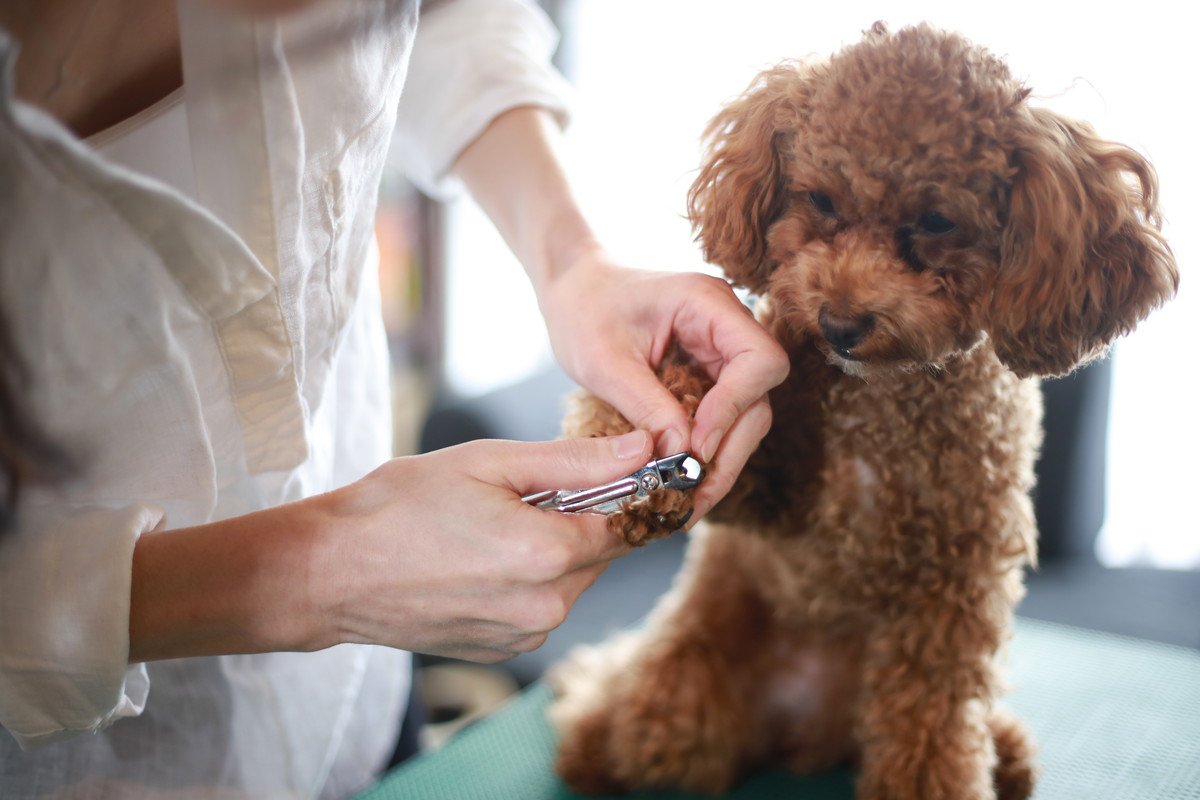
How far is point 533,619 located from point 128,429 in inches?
11.0

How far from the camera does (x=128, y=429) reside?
1.89 ft

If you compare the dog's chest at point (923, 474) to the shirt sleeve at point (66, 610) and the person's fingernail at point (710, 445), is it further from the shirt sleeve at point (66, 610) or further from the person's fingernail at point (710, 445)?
the shirt sleeve at point (66, 610)

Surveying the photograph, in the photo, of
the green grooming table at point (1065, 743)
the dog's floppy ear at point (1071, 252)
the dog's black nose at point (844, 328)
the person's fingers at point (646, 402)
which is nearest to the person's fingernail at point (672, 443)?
the person's fingers at point (646, 402)

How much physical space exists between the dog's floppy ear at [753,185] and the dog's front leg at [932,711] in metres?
0.39

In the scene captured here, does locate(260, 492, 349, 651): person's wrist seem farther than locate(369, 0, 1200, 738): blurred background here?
No

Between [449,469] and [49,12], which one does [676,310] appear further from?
[49,12]

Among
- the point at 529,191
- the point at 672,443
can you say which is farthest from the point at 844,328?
the point at 529,191

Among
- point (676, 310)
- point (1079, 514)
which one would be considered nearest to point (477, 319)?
point (1079, 514)

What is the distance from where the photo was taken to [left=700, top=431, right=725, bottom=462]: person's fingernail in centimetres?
70

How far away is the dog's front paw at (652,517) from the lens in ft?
2.16

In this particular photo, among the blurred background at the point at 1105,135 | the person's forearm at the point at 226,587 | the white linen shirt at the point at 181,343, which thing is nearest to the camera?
the white linen shirt at the point at 181,343

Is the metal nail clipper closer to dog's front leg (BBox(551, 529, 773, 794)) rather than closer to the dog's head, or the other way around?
the dog's head

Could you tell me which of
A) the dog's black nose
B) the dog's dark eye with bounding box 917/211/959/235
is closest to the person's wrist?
the dog's black nose

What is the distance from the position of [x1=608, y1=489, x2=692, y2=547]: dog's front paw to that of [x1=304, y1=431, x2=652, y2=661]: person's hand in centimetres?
2
